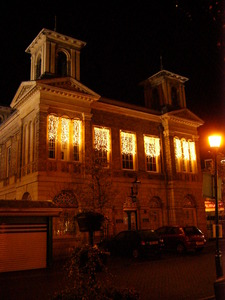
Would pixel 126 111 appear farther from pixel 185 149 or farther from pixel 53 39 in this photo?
pixel 53 39

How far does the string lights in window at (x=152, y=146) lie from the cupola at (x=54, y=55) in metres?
8.15

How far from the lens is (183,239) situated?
2072 centimetres

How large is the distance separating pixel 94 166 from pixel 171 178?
31.4 feet

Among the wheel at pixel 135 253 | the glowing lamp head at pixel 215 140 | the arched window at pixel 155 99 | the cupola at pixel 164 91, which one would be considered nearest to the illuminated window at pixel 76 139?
the wheel at pixel 135 253

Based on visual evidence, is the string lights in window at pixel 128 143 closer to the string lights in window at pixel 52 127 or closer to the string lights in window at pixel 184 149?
the string lights in window at pixel 184 149

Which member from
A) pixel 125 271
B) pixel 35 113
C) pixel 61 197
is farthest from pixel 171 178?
pixel 125 271

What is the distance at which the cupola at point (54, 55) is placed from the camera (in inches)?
976

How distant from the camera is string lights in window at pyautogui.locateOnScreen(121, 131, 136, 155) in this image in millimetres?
27322

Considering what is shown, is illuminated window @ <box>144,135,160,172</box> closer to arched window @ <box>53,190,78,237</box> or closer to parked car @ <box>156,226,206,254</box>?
parked car @ <box>156,226,206,254</box>

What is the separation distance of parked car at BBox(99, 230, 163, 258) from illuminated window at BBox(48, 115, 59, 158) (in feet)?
24.8

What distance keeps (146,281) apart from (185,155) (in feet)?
67.1

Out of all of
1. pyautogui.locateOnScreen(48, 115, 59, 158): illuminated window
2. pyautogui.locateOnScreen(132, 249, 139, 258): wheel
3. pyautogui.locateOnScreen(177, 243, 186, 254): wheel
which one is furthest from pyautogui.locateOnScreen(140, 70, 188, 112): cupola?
pyautogui.locateOnScreen(132, 249, 139, 258): wheel

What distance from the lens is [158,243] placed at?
762 inches

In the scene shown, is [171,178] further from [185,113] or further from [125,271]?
[125,271]
